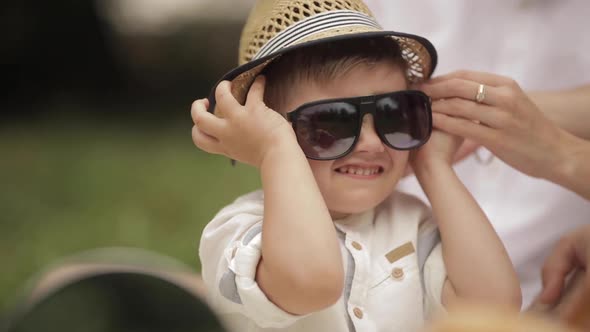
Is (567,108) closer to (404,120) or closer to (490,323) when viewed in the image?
(404,120)

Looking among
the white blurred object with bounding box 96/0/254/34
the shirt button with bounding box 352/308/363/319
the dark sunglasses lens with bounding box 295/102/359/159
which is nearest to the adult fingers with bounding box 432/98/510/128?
the dark sunglasses lens with bounding box 295/102/359/159

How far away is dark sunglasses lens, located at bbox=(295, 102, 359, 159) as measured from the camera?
3.34ft

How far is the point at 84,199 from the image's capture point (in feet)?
10.7

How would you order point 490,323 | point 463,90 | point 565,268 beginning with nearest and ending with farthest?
1. point 490,323
2. point 463,90
3. point 565,268

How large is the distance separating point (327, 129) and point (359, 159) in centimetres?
8

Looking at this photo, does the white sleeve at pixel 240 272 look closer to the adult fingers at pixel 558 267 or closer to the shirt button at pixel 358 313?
the shirt button at pixel 358 313

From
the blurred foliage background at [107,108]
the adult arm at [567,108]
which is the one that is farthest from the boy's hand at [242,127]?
the blurred foliage background at [107,108]

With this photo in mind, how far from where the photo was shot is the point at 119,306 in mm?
500

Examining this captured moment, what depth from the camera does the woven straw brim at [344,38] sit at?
101 cm

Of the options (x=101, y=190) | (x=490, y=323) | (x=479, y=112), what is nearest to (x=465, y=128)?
(x=479, y=112)

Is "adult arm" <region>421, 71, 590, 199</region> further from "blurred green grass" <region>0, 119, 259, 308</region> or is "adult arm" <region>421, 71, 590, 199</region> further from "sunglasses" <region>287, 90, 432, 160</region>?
"blurred green grass" <region>0, 119, 259, 308</region>

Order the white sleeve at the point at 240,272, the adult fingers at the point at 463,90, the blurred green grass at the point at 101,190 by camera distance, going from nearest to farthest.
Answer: the white sleeve at the point at 240,272, the adult fingers at the point at 463,90, the blurred green grass at the point at 101,190

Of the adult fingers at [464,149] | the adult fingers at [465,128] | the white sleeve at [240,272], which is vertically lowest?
the adult fingers at [464,149]

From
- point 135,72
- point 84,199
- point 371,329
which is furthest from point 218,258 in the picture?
point 135,72
